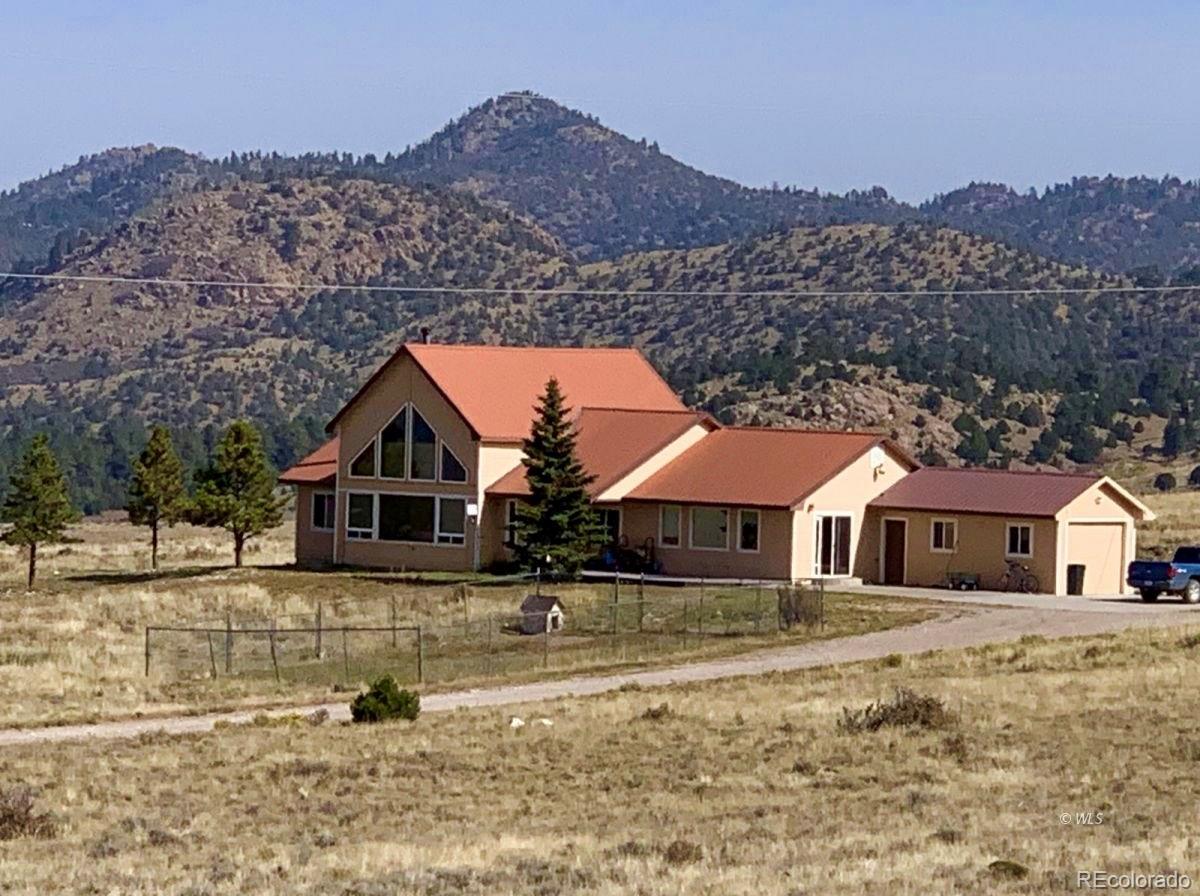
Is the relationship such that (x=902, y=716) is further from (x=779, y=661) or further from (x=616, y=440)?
(x=616, y=440)

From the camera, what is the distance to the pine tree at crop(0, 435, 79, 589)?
64188 mm

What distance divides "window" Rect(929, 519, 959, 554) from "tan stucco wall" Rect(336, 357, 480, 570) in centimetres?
1211

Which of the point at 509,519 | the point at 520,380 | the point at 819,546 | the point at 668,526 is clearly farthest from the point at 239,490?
the point at 819,546

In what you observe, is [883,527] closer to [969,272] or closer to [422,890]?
[422,890]

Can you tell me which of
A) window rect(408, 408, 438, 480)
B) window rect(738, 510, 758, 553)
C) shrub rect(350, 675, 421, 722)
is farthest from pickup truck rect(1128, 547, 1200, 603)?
shrub rect(350, 675, 421, 722)

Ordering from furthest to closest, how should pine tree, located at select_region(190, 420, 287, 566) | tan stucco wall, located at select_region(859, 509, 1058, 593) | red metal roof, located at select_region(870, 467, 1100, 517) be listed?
pine tree, located at select_region(190, 420, 287, 566)
red metal roof, located at select_region(870, 467, 1100, 517)
tan stucco wall, located at select_region(859, 509, 1058, 593)

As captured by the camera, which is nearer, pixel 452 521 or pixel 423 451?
pixel 452 521

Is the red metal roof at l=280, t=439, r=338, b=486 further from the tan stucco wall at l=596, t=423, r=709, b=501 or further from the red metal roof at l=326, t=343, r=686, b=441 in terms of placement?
the tan stucco wall at l=596, t=423, r=709, b=501

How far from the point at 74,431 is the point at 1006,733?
526 feet

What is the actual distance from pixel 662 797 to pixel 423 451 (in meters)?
38.4

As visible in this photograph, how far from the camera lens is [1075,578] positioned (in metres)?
55.7

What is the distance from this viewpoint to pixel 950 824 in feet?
67.5

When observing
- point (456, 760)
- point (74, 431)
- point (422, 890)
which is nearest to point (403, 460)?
point (456, 760)

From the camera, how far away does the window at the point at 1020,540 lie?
179 feet
